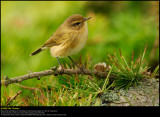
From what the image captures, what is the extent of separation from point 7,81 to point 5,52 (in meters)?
2.41

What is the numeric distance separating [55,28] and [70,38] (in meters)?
1.77

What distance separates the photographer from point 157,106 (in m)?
2.09

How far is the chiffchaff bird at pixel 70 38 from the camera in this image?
9.34 ft

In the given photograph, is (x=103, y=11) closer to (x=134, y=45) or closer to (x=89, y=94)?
(x=134, y=45)

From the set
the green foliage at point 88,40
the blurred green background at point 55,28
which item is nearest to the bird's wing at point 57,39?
the green foliage at point 88,40

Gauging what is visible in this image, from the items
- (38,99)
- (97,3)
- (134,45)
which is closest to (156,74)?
(38,99)

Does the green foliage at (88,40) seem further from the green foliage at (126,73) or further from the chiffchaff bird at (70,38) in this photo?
the chiffchaff bird at (70,38)

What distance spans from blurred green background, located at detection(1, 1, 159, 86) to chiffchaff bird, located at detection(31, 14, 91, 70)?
0.60m

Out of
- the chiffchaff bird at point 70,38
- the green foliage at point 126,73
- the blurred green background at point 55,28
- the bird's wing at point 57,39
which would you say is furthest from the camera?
the blurred green background at point 55,28

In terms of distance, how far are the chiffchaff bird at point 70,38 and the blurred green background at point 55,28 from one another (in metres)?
0.60

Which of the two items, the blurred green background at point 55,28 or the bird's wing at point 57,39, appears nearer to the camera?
the bird's wing at point 57,39

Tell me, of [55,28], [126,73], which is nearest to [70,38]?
[126,73]

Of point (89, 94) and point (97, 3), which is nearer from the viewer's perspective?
point (89, 94)

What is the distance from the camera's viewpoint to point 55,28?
4.63 m
